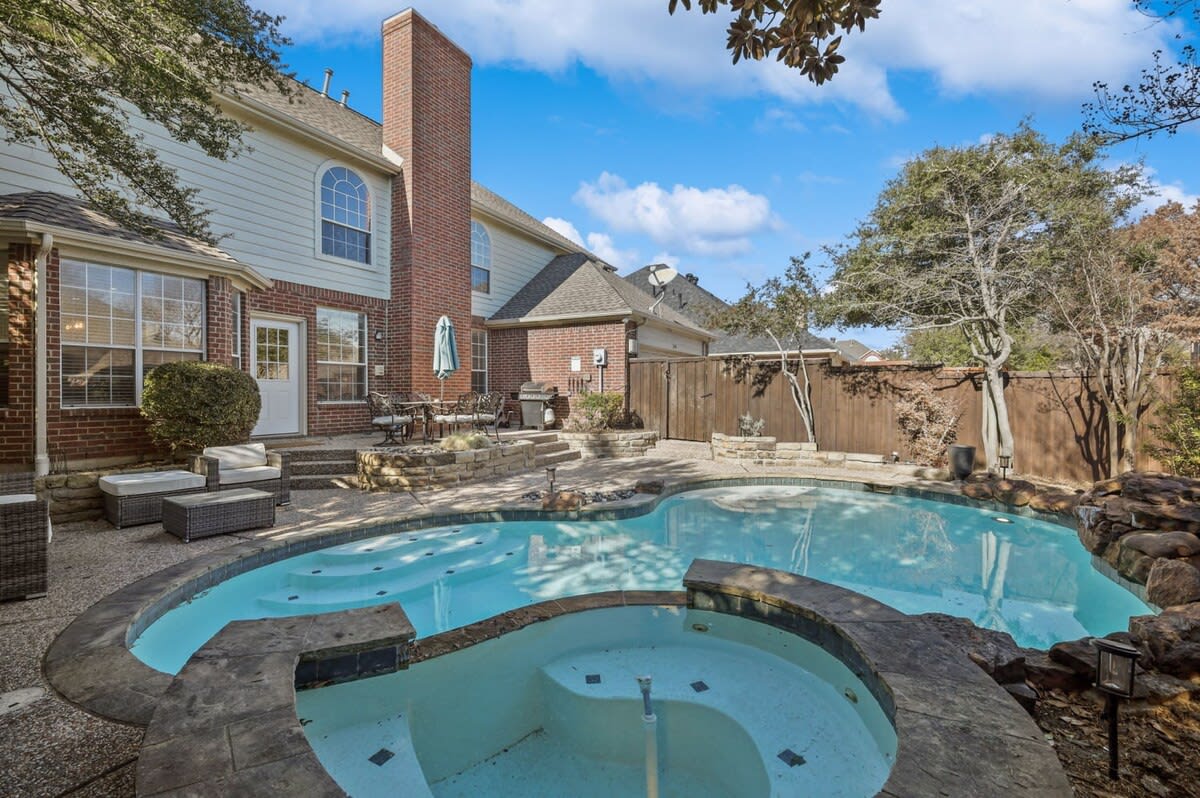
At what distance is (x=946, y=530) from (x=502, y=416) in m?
9.66

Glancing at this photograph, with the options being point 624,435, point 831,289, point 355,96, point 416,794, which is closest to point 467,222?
point 355,96

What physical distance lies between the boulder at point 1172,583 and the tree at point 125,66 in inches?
379

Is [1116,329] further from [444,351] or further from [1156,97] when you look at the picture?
[444,351]

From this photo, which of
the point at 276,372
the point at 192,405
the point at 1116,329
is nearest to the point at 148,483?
the point at 192,405

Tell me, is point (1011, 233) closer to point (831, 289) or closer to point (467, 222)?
point (831, 289)

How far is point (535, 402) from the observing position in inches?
510

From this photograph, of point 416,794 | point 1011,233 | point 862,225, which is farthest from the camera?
point 862,225

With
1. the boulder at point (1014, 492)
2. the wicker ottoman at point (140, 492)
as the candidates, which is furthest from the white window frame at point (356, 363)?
the boulder at point (1014, 492)

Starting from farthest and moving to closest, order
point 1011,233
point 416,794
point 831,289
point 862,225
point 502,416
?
point 502,416 < point 862,225 < point 831,289 < point 1011,233 < point 416,794

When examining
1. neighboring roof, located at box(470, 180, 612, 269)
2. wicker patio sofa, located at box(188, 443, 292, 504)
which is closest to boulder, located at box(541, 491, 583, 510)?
wicker patio sofa, located at box(188, 443, 292, 504)

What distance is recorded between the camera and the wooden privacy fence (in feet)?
28.0

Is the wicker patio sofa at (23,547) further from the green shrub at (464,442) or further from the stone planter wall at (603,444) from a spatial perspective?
the stone planter wall at (603,444)

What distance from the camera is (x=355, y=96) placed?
13.4 meters

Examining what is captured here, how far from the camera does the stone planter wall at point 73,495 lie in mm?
5703
